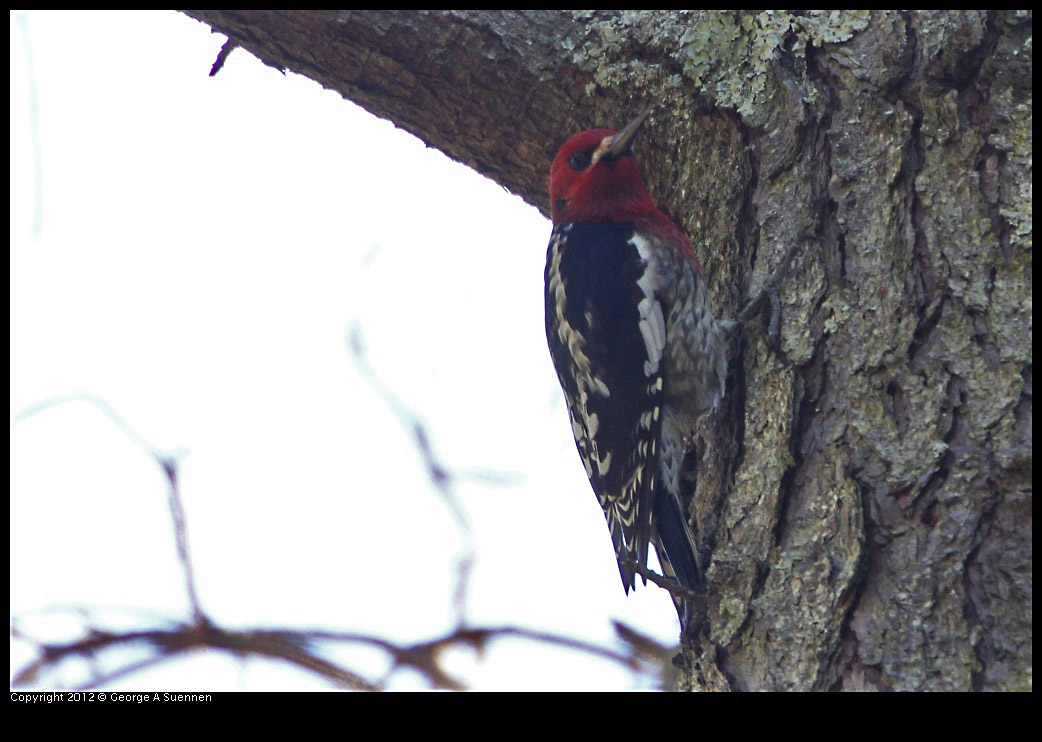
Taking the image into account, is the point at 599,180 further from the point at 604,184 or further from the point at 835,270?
the point at 835,270

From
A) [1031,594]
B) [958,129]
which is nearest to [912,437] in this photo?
[1031,594]

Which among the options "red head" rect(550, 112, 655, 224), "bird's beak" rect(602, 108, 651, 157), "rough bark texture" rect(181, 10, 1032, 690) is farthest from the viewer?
"red head" rect(550, 112, 655, 224)

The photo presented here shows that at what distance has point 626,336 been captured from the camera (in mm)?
3217

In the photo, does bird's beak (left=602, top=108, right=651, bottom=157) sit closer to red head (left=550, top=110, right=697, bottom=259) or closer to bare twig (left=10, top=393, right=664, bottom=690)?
red head (left=550, top=110, right=697, bottom=259)

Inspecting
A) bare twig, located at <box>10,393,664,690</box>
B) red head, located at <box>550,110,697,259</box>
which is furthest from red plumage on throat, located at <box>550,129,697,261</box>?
bare twig, located at <box>10,393,664,690</box>

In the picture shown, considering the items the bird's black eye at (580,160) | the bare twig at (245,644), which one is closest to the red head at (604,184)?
the bird's black eye at (580,160)

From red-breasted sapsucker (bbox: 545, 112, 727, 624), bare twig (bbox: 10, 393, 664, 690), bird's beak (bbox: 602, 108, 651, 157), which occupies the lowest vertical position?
bare twig (bbox: 10, 393, 664, 690)

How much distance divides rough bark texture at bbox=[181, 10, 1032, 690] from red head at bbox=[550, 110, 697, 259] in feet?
0.26

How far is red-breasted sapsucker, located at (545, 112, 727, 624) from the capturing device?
9.69ft

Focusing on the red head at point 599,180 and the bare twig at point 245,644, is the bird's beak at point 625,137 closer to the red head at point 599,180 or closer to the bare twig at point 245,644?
the red head at point 599,180

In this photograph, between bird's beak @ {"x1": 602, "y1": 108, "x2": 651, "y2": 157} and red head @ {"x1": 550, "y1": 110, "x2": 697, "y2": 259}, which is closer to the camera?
bird's beak @ {"x1": 602, "y1": 108, "x2": 651, "y2": 157}

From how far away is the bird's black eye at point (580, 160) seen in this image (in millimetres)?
3107

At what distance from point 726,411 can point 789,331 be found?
35 centimetres
